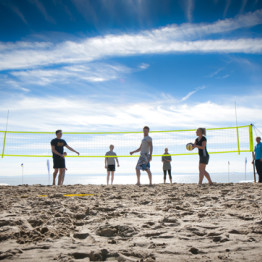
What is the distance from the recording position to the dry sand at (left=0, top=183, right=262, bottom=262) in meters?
1.85

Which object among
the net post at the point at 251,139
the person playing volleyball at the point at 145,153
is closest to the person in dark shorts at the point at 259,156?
the net post at the point at 251,139

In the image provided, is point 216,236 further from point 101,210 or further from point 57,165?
point 57,165

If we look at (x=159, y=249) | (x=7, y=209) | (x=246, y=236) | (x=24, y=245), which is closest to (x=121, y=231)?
(x=159, y=249)

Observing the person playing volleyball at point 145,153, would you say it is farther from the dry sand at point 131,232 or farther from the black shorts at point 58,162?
the dry sand at point 131,232

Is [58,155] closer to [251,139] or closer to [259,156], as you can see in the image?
[259,156]

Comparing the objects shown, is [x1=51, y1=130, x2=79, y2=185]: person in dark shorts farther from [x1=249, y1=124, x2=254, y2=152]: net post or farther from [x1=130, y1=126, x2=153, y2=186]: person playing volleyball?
[x1=249, y1=124, x2=254, y2=152]: net post

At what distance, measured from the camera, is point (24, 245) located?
2.03 meters

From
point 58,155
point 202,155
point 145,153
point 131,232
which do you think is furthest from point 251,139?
point 131,232

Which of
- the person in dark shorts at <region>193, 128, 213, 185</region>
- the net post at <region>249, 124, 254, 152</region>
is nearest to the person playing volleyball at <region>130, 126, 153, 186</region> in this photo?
the person in dark shorts at <region>193, 128, 213, 185</region>

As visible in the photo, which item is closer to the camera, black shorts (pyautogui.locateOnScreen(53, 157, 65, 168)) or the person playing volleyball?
the person playing volleyball

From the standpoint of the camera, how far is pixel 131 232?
2344 millimetres

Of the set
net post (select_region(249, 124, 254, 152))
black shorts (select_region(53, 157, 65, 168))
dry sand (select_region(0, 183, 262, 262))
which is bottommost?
dry sand (select_region(0, 183, 262, 262))

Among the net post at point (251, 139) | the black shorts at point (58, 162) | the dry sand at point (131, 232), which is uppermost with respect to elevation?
the net post at point (251, 139)

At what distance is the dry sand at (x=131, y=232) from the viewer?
1.85 meters
